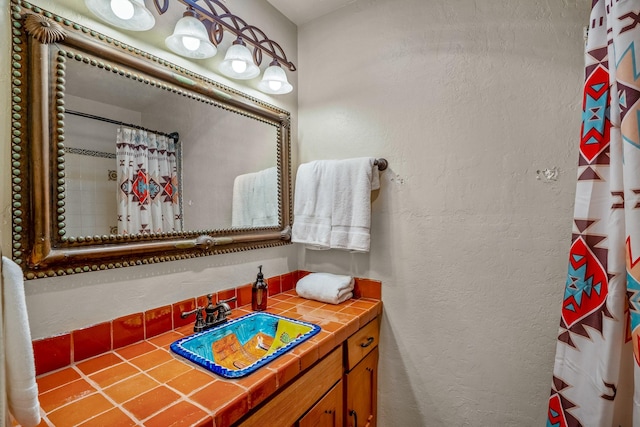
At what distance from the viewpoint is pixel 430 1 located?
1.29 metres

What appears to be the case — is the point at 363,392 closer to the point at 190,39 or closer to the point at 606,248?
the point at 606,248

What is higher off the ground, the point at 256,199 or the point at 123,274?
the point at 256,199

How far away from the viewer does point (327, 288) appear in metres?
1.42

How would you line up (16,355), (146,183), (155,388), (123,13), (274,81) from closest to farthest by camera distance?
(16,355) → (155,388) → (123,13) → (146,183) → (274,81)

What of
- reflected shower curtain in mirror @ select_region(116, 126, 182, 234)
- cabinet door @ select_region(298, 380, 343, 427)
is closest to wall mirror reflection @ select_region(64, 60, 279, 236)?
reflected shower curtain in mirror @ select_region(116, 126, 182, 234)

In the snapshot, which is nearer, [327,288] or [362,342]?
[362,342]

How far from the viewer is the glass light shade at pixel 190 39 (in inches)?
40.4

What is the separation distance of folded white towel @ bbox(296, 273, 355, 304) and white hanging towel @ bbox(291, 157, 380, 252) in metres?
0.16

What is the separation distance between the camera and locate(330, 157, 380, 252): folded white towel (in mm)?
1351

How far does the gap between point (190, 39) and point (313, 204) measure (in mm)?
856

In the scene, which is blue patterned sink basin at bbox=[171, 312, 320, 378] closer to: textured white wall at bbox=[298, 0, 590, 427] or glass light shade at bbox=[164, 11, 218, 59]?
textured white wall at bbox=[298, 0, 590, 427]

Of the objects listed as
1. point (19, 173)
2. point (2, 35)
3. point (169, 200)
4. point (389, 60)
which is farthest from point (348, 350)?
point (2, 35)

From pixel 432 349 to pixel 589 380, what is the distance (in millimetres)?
563

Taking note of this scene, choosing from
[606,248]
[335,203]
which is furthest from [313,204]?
[606,248]
